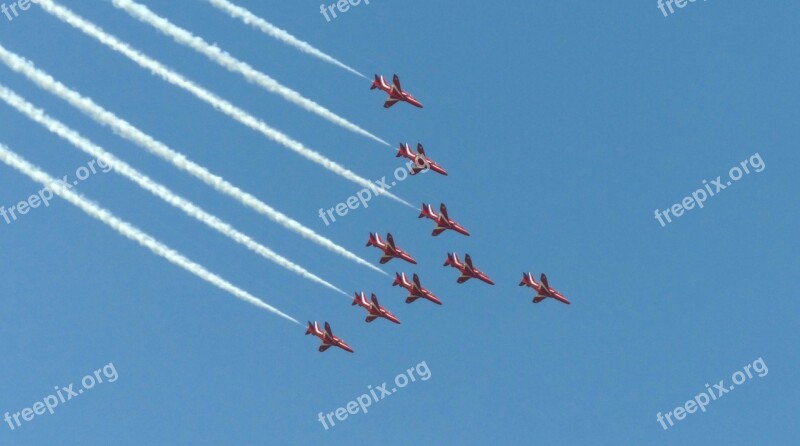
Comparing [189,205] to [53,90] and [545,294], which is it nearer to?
[53,90]

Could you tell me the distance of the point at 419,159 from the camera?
8175cm

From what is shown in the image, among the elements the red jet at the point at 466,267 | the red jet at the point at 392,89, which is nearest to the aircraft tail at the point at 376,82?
the red jet at the point at 392,89

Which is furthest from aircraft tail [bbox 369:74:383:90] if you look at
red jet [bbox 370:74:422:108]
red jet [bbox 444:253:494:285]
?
red jet [bbox 444:253:494:285]

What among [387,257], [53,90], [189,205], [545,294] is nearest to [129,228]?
[189,205]

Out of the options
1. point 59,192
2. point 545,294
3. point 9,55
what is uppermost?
point 9,55

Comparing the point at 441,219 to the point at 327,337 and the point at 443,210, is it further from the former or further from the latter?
the point at 327,337

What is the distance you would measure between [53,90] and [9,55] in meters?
2.48

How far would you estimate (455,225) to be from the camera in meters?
83.8

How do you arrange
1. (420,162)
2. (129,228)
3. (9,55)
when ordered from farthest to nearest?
(420,162) < (129,228) < (9,55)

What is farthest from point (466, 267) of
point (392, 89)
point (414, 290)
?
point (392, 89)

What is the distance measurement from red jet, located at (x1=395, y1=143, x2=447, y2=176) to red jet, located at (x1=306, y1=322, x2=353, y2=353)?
34.3 feet

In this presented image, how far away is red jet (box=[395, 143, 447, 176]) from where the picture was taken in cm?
8169

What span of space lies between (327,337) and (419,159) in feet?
37.9

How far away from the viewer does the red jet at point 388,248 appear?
82312 millimetres
